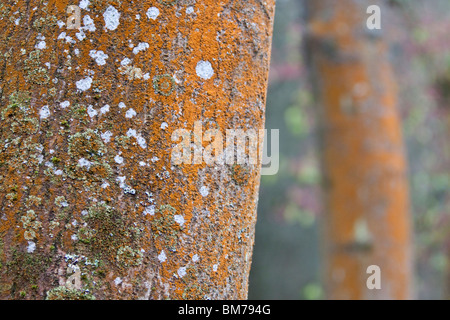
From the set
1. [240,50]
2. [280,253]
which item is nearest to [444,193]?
[280,253]

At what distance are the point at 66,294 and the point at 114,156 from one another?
29 cm

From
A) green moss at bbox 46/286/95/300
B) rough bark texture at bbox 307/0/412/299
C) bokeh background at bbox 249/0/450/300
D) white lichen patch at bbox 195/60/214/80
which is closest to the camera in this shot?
green moss at bbox 46/286/95/300

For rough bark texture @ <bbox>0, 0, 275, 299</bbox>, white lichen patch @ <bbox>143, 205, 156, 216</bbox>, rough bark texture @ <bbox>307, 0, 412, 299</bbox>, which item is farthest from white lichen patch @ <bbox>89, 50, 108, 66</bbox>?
rough bark texture @ <bbox>307, 0, 412, 299</bbox>

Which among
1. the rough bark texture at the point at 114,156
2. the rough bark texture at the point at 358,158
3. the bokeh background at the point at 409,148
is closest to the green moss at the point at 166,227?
the rough bark texture at the point at 114,156

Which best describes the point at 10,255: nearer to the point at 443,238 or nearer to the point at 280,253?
the point at 443,238

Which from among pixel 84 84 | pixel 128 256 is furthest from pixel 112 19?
pixel 128 256

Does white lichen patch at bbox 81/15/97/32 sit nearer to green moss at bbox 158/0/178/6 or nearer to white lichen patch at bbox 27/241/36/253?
green moss at bbox 158/0/178/6

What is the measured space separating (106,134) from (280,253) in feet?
29.3

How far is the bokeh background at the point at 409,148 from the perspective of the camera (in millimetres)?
5301

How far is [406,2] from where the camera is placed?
15.3 ft

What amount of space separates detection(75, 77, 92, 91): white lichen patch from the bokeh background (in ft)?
10.7

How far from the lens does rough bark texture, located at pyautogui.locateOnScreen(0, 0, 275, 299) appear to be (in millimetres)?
933

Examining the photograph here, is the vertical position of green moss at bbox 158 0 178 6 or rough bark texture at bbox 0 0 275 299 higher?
green moss at bbox 158 0 178 6

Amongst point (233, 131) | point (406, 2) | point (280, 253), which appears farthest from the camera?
point (280, 253)
